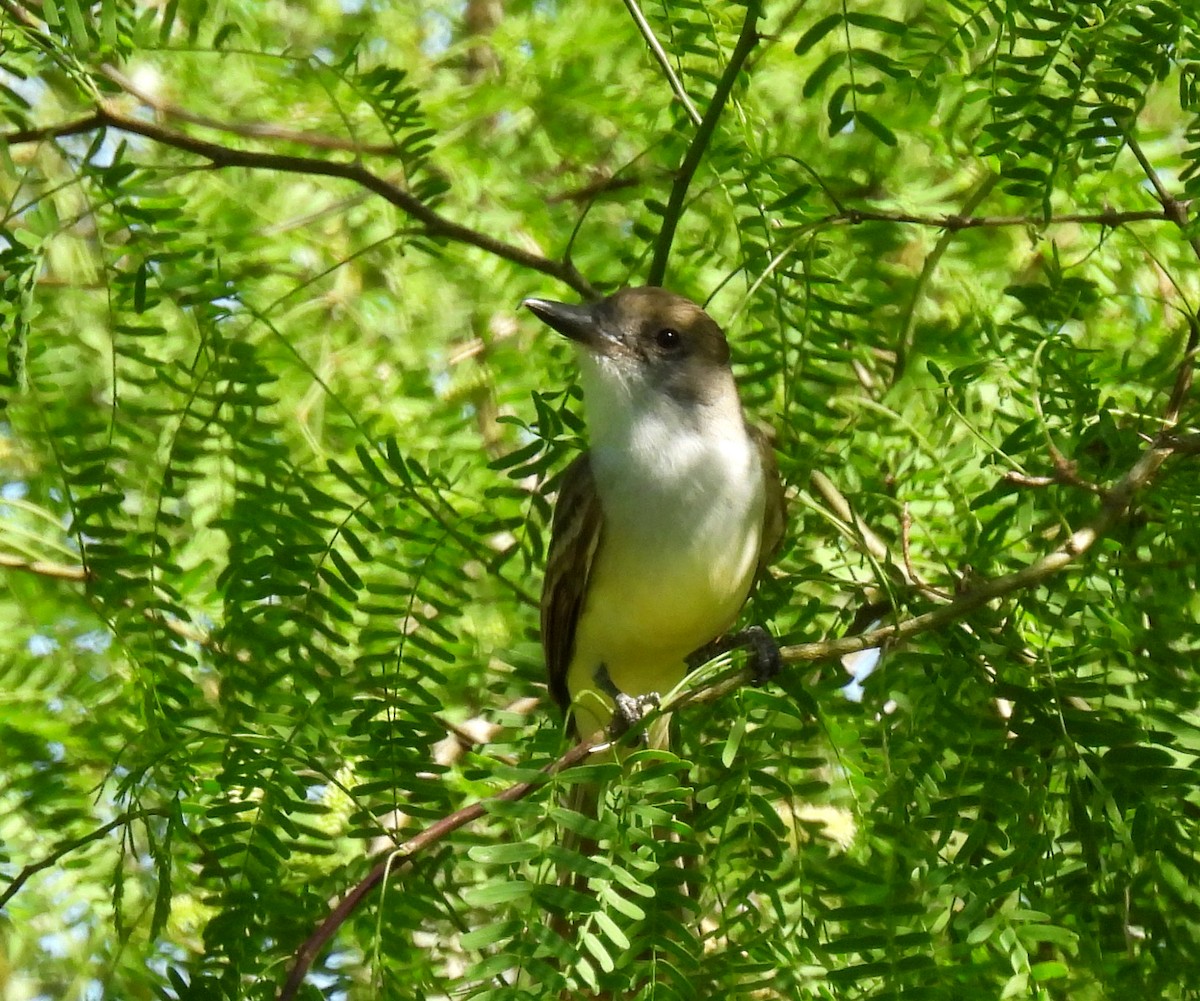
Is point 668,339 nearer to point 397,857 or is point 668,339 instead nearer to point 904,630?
point 904,630

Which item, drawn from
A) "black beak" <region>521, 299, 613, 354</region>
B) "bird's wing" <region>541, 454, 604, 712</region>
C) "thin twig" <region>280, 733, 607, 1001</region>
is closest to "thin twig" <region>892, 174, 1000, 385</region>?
"black beak" <region>521, 299, 613, 354</region>

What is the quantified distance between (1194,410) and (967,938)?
1.00 meters

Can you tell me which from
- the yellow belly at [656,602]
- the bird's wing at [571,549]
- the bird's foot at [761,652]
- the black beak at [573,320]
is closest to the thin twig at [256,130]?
the black beak at [573,320]

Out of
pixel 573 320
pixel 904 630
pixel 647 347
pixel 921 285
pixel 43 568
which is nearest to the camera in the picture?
pixel 904 630

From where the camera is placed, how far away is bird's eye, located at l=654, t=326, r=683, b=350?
12.7ft

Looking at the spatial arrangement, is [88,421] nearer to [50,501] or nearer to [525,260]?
[50,501]

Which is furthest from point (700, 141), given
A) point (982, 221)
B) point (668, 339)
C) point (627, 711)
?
point (627, 711)

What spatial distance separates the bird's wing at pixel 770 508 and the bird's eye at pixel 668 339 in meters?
0.30

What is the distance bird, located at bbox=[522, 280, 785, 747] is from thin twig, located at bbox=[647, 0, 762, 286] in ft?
1.13

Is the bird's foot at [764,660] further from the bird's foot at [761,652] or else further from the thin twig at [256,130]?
the thin twig at [256,130]

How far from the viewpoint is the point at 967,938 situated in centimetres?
225

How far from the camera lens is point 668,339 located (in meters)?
3.89

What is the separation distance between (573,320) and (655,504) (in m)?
0.52

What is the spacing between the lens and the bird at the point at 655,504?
376cm
